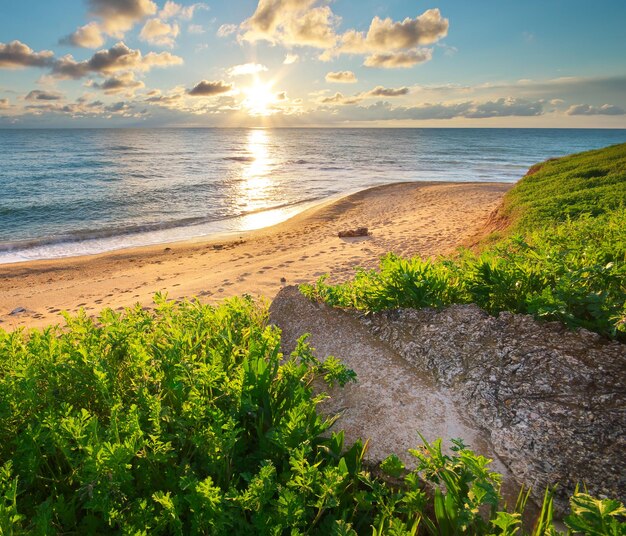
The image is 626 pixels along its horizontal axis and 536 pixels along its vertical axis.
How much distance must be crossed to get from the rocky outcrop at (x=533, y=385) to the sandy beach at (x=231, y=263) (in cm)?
534

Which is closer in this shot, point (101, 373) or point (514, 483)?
point (101, 373)

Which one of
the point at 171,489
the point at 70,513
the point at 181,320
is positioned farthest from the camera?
the point at 181,320

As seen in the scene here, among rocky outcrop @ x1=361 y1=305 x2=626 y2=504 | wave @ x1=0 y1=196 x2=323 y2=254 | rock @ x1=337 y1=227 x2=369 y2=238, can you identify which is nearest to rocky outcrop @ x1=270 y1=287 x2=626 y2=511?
rocky outcrop @ x1=361 y1=305 x2=626 y2=504

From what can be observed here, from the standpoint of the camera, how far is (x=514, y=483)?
Answer: 2.52 meters

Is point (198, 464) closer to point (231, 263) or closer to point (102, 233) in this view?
point (231, 263)

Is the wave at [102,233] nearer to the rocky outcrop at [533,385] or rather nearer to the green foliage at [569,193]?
the green foliage at [569,193]

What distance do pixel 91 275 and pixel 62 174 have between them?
3111cm

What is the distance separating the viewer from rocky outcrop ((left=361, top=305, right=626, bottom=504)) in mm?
2506

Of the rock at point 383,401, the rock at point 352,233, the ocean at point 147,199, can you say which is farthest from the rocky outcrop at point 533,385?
the ocean at point 147,199

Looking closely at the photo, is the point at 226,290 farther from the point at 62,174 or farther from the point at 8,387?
the point at 62,174

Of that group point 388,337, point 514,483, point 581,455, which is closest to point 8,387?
point 388,337

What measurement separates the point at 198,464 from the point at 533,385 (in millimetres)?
2630

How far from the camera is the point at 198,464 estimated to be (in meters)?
2.27

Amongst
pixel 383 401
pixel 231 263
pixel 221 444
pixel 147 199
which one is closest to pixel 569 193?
pixel 231 263
